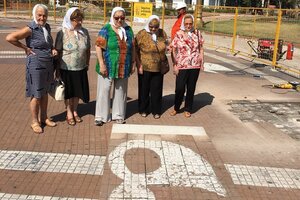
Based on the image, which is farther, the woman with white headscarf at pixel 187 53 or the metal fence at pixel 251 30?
the metal fence at pixel 251 30

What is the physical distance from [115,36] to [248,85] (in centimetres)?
487

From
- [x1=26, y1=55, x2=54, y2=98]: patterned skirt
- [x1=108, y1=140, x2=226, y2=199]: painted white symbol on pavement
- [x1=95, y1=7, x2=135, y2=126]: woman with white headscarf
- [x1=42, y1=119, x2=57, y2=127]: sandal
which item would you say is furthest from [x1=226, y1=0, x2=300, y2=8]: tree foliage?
[x1=108, y1=140, x2=226, y2=199]: painted white symbol on pavement

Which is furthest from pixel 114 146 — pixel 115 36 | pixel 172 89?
pixel 172 89

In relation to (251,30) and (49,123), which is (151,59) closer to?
(49,123)

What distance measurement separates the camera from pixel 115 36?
17.8ft

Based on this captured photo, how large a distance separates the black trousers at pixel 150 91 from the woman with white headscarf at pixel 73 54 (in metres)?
0.96

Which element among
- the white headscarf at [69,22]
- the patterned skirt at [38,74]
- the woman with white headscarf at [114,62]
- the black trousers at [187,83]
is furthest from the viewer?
the black trousers at [187,83]

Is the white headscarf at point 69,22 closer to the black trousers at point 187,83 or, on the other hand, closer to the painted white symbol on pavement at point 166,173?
the painted white symbol on pavement at point 166,173

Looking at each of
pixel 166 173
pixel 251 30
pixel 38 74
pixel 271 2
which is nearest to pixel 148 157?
pixel 166 173

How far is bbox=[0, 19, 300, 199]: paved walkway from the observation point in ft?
13.0

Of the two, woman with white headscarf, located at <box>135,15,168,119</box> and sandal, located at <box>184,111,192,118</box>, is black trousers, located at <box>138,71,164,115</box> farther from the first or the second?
sandal, located at <box>184,111,192,118</box>

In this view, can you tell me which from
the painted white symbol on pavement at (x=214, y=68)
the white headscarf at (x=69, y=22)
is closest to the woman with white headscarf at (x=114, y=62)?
the white headscarf at (x=69, y=22)

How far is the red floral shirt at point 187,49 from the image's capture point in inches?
243

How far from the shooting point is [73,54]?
5.41 m
